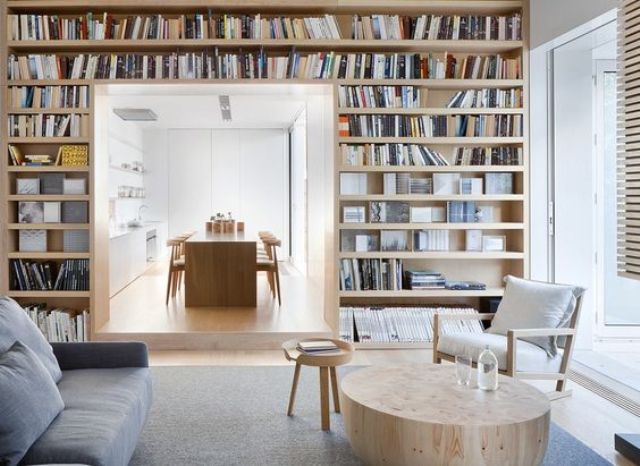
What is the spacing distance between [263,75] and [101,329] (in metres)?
2.80

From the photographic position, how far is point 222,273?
24.7ft

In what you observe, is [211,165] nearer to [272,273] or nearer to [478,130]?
[272,273]

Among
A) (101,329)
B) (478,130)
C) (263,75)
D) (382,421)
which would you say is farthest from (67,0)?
(382,421)

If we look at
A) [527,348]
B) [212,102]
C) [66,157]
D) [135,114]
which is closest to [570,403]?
[527,348]

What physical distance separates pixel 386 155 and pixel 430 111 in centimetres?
57

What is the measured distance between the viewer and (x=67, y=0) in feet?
18.6

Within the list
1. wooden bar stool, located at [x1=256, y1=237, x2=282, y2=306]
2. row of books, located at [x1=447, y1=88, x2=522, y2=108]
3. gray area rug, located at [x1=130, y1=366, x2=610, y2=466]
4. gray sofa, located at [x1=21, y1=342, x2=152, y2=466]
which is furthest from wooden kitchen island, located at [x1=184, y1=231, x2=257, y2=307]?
gray sofa, located at [x1=21, y1=342, x2=152, y2=466]

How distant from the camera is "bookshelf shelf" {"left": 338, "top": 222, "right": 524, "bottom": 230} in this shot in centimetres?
580

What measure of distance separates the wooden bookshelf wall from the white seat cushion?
58.1 inches

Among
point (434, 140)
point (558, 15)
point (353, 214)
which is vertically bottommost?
point (353, 214)

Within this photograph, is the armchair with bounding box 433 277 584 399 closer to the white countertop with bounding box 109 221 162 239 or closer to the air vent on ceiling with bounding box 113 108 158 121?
the white countertop with bounding box 109 221 162 239

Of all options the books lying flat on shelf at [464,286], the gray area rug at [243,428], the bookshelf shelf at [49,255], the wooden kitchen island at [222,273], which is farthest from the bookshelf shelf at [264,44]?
the gray area rug at [243,428]

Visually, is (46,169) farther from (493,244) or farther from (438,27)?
(493,244)

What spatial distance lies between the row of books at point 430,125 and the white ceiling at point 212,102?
510mm
